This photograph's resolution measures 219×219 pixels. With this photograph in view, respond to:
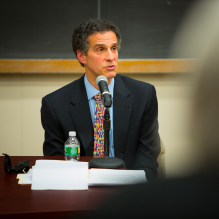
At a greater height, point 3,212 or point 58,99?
point 58,99

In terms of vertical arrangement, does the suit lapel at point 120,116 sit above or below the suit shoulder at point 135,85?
below

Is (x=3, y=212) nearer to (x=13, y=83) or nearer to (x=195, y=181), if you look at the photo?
(x=195, y=181)

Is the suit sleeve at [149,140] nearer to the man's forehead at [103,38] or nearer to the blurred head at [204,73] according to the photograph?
the man's forehead at [103,38]

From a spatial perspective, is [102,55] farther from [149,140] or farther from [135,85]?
[149,140]

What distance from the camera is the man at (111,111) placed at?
5.14 ft

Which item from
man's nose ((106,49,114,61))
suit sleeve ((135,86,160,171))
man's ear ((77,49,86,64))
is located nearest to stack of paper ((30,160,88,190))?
suit sleeve ((135,86,160,171))

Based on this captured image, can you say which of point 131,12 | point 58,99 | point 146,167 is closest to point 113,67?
point 58,99

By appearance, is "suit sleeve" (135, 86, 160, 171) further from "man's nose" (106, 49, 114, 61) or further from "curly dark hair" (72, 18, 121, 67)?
"curly dark hair" (72, 18, 121, 67)

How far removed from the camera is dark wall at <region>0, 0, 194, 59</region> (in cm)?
235

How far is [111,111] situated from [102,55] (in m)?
0.36

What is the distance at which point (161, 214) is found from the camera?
295 millimetres

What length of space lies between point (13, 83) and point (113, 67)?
1.18 m

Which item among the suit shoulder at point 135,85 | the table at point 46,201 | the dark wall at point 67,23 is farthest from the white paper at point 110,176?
the dark wall at point 67,23

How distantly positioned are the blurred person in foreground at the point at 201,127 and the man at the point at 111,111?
121 centimetres
